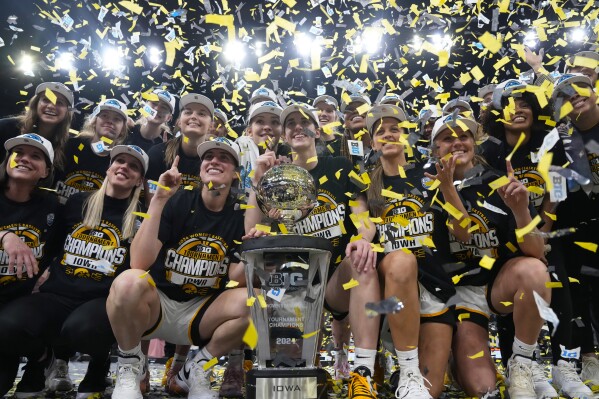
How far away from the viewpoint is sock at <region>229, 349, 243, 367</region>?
2.82 meters

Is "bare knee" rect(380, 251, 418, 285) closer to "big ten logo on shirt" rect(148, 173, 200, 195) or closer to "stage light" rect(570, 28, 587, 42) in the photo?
"big ten logo on shirt" rect(148, 173, 200, 195)

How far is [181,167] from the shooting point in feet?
10.7

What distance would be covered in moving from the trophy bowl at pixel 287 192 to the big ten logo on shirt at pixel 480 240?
0.82 m

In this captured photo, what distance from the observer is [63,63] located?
697 cm

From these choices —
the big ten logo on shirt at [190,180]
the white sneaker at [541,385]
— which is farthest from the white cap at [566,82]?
the big ten logo on shirt at [190,180]

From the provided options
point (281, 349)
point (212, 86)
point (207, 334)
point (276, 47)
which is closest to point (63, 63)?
point (212, 86)

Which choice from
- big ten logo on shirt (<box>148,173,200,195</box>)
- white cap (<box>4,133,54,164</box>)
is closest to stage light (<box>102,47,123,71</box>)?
big ten logo on shirt (<box>148,173,200,195</box>)

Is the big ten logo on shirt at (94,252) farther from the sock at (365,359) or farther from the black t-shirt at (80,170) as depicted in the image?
the sock at (365,359)

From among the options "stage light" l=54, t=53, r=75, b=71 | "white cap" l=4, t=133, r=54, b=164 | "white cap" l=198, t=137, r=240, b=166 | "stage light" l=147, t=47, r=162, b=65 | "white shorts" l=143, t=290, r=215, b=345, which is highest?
"stage light" l=147, t=47, r=162, b=65

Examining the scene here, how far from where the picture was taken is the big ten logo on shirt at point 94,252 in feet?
8.71

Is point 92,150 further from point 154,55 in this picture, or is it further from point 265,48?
point 265,48

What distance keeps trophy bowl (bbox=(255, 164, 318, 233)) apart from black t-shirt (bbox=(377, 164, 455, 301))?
485 mm

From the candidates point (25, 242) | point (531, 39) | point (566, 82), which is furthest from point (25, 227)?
point (531, 39)

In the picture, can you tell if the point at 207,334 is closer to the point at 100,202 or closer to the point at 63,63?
the point at 100,202
